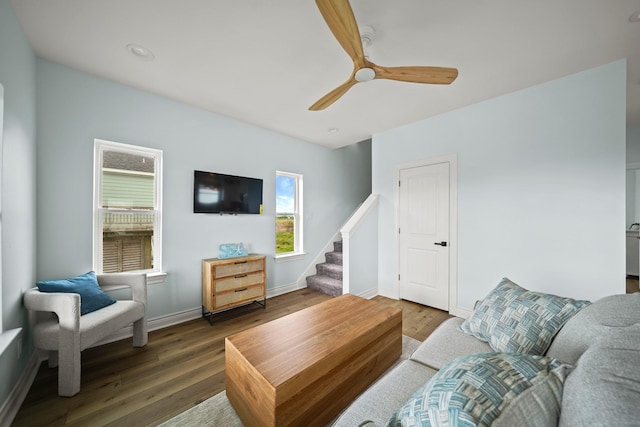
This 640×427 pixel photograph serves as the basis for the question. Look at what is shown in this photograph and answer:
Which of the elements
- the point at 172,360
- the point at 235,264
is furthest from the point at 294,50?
the point at 172,360

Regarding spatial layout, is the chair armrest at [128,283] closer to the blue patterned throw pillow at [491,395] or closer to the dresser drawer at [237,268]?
the dresser drawer at [237,268]

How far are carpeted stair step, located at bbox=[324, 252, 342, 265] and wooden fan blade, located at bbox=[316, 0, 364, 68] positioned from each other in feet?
11.3

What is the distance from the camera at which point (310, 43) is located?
1.90 metres

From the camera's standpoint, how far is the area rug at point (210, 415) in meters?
1.46

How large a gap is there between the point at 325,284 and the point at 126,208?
2.84 metres

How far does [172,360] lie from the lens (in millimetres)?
2125

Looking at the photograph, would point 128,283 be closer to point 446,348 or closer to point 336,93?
point 336,93

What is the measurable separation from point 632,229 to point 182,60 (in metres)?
7.54

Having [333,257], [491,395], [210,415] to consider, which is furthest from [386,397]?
[333,257]

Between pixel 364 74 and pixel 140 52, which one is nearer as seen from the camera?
pixel 364 74

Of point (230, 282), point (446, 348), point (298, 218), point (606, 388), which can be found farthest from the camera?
point (298, 218)

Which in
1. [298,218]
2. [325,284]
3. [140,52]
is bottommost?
[325,284]

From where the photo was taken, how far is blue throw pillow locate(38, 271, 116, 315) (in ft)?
6.24

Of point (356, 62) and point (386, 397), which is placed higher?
point (356, 62)
